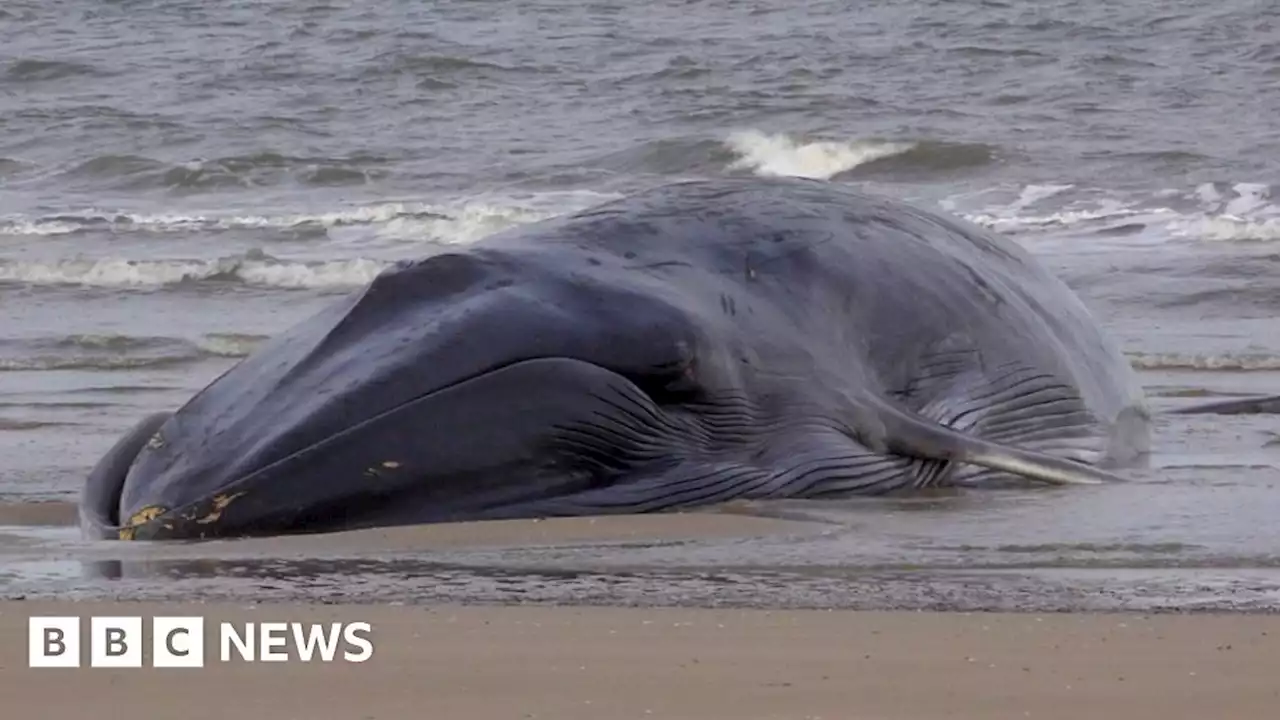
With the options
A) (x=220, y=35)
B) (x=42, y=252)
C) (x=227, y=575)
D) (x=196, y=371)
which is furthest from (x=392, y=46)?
(x=227, y=575)

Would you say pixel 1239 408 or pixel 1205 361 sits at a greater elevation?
pixel 1205 361

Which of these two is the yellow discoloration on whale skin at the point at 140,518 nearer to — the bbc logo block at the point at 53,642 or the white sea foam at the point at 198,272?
the bbc logo block at the point at 53,642

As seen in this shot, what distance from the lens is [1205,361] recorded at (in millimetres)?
11219

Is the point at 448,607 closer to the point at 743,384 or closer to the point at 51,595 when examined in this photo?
the point at 51,595

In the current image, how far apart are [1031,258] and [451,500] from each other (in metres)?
2.77

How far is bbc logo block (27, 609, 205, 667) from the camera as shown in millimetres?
4207

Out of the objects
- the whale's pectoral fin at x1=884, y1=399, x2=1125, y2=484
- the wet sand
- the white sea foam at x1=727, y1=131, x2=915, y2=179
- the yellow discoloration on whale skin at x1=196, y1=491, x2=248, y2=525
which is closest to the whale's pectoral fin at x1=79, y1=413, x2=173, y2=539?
the yellow discoloration on whale skin at x1=196, y1=491, x2=248, y2=525

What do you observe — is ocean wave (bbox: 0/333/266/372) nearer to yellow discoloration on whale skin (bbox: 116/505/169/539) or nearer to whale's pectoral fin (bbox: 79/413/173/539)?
whale's pectoral fin (bbox: 79/413/173/539)

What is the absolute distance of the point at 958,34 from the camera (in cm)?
2916

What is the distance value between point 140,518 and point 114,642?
125 centimetres

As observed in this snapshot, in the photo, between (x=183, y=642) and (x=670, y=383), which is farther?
(x=670, y=383)

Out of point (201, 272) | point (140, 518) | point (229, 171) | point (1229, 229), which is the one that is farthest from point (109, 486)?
point (229, 171)

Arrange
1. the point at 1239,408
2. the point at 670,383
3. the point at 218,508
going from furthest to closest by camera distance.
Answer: the point at 1239,408, the point at 670,383, the point at 218,508

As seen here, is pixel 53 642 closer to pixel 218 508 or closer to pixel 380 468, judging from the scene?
pixel 218 508
